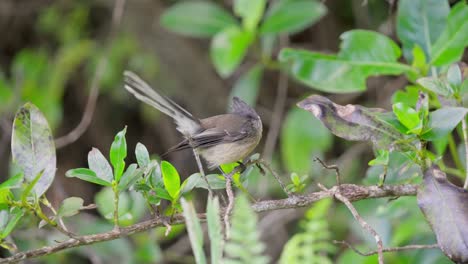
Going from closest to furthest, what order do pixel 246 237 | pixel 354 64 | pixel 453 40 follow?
pixel 246 237 → pixel 453 40 → pixel 354 64

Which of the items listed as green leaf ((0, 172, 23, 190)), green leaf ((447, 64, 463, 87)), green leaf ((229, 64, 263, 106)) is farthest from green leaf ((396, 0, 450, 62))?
green leaf ((0, 172, 23, 190))

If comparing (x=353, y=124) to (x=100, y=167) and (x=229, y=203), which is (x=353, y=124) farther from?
(x=100, y=167)

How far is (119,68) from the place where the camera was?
4.95 meters

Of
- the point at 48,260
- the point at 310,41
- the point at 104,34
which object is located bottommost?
the point at 48,260

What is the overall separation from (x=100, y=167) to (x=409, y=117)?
0.80 m

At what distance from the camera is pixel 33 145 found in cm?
178

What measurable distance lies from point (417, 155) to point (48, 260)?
112 inches

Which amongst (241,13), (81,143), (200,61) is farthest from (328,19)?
(81,143)

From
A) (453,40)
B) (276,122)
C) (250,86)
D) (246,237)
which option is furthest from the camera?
(276,122)

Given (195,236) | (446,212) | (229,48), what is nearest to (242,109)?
(229,48)

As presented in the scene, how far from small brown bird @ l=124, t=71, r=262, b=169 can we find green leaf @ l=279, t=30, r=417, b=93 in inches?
15.7

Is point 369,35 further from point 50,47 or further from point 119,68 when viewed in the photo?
point 50,47

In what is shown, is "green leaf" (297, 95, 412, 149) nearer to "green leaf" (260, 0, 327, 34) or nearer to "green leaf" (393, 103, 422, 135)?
"green leaf" (393, 103, 422, 135)

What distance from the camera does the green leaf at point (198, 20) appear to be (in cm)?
366
